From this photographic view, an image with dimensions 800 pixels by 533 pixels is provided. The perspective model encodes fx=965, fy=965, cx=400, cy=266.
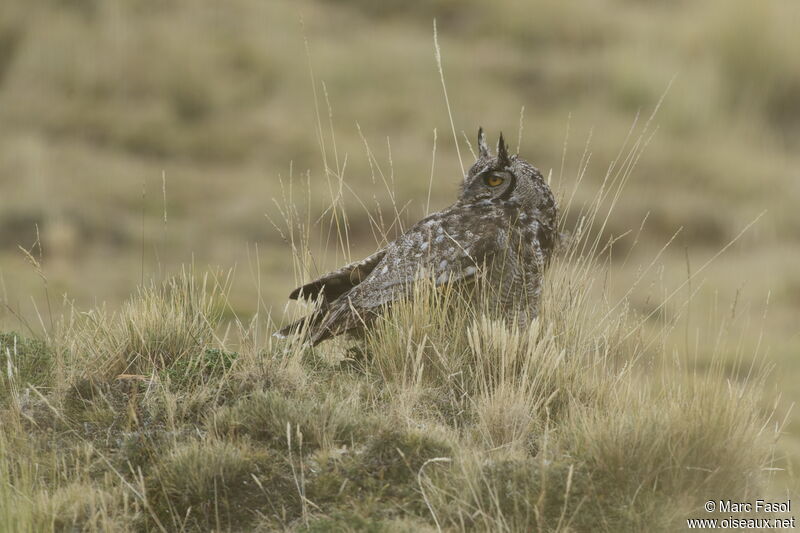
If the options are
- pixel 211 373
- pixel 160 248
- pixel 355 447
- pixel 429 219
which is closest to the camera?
pixel 355 447

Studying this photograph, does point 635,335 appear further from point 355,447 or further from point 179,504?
point 179,504

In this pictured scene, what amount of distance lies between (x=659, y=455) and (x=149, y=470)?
2013mm

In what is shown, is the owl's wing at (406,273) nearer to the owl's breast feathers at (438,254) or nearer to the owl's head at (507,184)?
the owl's breast feathers at (438,254)

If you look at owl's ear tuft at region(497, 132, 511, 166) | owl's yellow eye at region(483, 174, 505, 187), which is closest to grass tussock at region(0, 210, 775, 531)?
owl's yellow eye at region(483, 174, 505, 187)

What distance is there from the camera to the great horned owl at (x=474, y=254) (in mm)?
A: 4844

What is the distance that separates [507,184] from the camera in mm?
5090

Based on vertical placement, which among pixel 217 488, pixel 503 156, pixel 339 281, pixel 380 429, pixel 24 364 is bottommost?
pixel 217 488

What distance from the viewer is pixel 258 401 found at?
417 cm

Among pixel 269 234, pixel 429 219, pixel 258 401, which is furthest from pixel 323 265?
pixel 269 234

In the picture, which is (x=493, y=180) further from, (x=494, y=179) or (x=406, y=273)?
(x=406, y=273)

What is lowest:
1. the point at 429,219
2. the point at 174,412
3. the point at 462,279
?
the point at 174,412

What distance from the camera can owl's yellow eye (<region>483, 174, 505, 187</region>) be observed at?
5.11m

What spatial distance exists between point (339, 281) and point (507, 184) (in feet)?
3.42

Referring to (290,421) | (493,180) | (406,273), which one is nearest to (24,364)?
(290,421)
